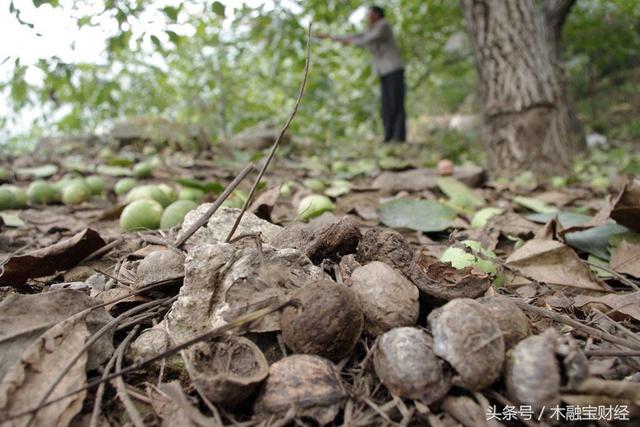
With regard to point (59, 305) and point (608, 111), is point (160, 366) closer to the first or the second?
point (59, 305)

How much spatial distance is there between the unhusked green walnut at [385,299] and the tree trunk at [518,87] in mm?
3858

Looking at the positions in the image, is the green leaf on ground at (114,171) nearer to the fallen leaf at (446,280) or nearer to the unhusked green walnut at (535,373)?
the fallen leaf at (446,280)

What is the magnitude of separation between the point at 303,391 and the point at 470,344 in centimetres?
41

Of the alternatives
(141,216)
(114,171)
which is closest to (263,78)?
(114,171)

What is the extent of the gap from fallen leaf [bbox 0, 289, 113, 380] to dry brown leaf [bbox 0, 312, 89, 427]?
44mm

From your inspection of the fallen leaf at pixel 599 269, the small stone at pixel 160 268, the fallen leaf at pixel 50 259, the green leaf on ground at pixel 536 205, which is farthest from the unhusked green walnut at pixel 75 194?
the fallen leaf at pixel 599 269

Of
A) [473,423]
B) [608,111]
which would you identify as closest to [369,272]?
[473,423]

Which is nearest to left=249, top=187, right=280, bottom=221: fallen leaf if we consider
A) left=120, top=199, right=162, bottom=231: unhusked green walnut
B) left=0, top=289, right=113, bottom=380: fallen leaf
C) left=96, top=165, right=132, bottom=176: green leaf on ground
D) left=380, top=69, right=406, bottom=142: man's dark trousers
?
left=120, top=199, right=162, bottom=231: unhusked green walnut

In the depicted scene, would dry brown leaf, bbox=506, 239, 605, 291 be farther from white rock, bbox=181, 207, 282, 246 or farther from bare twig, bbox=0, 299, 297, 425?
bare twig, bbox=0, 299, 297, 425

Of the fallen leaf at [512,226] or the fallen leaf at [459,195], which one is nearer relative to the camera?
the fallen leaf at [512,226]

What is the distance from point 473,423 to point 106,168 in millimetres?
4210

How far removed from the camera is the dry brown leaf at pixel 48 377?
38.9 inches

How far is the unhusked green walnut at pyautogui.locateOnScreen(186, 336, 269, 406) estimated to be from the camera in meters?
1.00

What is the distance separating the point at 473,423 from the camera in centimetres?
95
